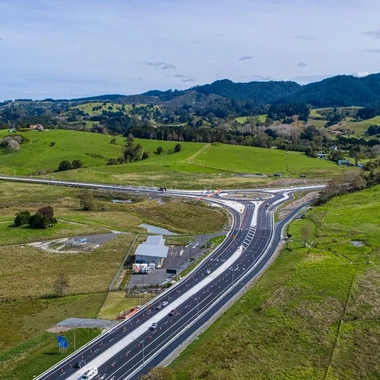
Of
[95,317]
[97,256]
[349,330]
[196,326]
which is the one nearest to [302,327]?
[349,330]

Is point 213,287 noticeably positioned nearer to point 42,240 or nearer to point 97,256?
point 97,256

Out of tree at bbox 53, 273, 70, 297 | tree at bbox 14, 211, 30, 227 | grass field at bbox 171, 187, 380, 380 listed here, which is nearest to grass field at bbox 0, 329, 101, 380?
tree at bbox 53, 273, 70, 297

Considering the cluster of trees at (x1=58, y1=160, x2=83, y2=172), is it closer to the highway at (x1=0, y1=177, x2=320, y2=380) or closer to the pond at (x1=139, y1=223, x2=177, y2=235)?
the pond at (x1=139, y1=223, x2=177, y2=235)

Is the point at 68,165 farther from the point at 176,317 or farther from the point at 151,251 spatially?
the point at 176,317

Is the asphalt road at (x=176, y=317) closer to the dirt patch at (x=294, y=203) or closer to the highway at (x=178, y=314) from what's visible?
the highway at (x=178, y=314)

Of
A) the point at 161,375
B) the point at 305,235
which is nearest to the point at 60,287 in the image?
the point at 161,375
